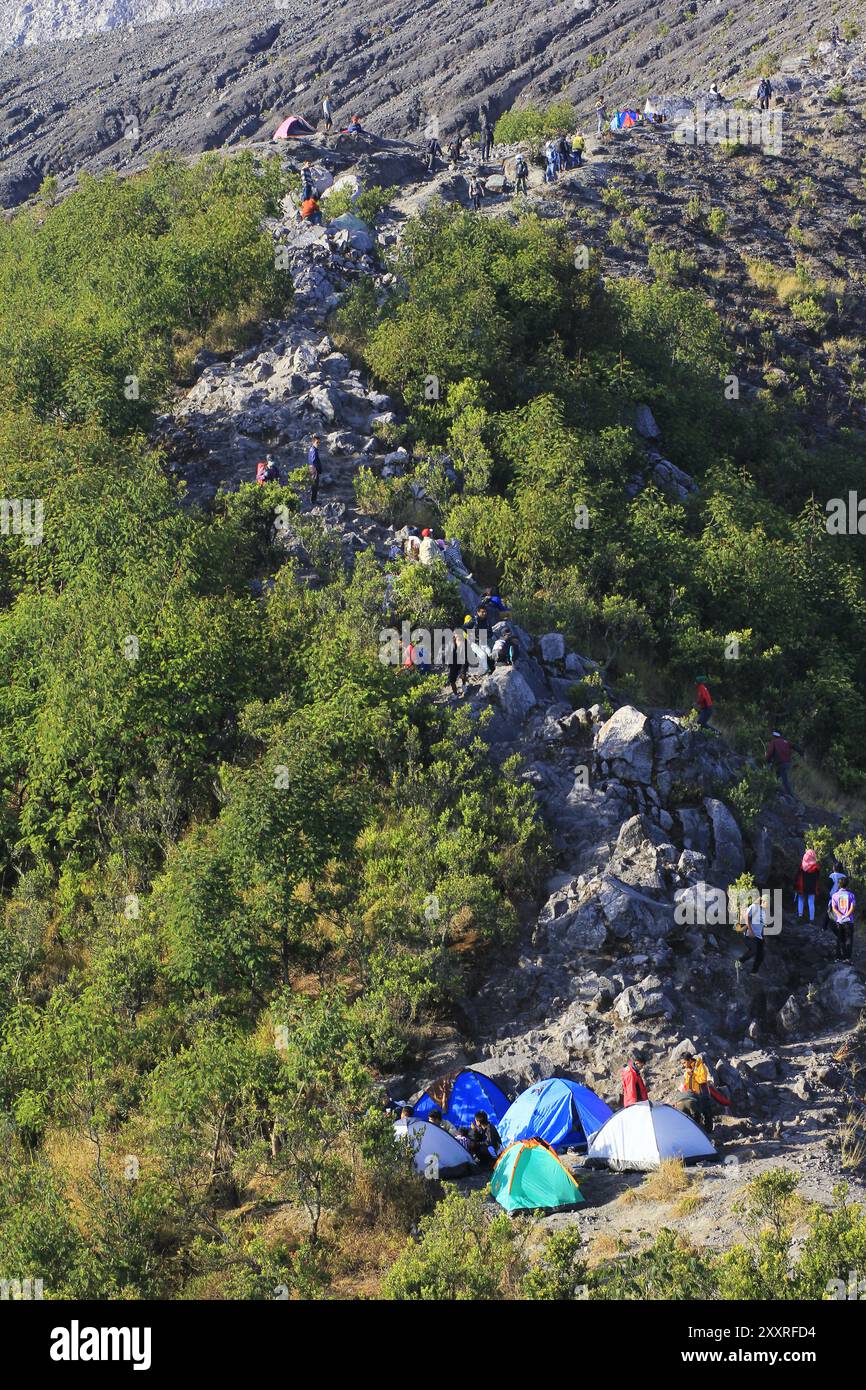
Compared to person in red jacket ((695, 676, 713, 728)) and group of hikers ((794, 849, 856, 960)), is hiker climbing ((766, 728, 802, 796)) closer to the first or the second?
person in red jacket ((695, 676, 713, 728))

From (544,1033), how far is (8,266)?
29.7 m

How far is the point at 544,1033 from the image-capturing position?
57.0ft

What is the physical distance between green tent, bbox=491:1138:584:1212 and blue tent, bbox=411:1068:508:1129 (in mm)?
1190

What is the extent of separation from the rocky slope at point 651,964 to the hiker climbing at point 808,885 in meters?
0.23

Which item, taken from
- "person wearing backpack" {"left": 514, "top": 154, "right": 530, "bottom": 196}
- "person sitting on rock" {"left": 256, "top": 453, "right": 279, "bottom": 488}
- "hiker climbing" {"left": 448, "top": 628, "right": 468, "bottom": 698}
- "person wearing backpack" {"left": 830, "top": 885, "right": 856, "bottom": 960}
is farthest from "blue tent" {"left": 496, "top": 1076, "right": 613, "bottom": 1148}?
"person wearing backpack" {"left": 514, "top": 154, "right": 530, "bottom": 196}

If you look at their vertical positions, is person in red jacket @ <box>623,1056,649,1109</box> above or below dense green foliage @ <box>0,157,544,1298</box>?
below

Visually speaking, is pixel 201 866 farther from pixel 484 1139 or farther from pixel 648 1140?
pixel 648 1140

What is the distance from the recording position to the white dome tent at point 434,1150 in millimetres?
15023

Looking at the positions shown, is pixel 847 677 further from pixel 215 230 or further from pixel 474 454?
pixel 215 230

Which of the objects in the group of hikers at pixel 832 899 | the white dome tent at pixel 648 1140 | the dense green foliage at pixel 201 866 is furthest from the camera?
the group of hikers at pixel 832 899

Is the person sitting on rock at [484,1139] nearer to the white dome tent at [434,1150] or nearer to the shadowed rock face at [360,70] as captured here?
the white dome tent at [434,1150]

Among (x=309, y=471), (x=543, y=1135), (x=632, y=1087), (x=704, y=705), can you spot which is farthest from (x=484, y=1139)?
(x=309, y=471)

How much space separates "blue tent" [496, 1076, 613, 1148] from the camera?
1573 cm

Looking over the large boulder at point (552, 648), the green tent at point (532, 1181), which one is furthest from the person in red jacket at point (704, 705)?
the green tent at point (532, 1181)
